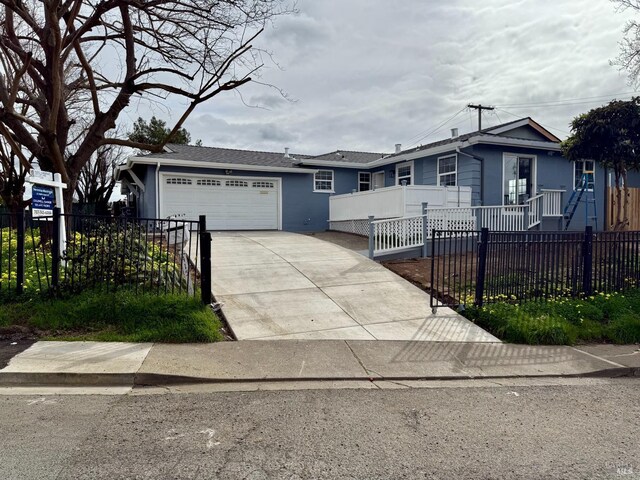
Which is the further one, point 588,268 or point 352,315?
point 588,268

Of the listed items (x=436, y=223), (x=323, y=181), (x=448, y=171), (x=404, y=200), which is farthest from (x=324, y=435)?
(x=323, y=181)

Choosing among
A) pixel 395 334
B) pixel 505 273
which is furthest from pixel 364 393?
pixel 505 273

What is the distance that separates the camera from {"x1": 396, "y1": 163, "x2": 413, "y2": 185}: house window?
17.9 metres

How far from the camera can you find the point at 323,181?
19.4 meters

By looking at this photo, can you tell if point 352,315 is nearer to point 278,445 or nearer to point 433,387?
point 433,387

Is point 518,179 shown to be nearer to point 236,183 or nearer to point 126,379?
point 236,183

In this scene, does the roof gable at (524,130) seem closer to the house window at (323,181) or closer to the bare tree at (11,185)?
the house window at (323,181)

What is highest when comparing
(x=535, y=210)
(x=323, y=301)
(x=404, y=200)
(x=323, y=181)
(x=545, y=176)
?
(x=323, y=181)

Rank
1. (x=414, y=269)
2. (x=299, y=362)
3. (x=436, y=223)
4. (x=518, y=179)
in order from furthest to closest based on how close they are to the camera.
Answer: (x=518, y=179) < (x=436, y=223) < (x=414, y=269) < (x=299, y=362)

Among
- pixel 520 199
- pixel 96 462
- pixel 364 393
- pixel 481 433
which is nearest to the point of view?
pixel 96 462

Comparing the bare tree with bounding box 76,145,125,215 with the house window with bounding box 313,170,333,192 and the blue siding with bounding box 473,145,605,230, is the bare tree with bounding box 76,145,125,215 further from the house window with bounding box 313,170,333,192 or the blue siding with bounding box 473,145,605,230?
the blue siding with bounding box 473,145,605,230

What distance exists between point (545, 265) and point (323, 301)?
13.7 ft

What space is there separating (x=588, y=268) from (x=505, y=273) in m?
1.65

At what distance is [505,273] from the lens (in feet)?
25.0
